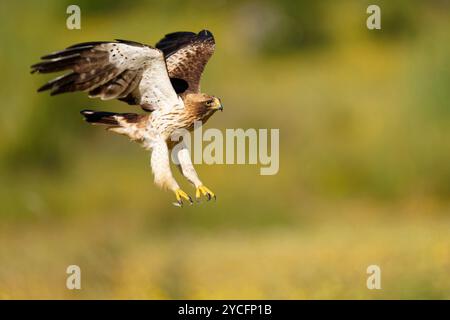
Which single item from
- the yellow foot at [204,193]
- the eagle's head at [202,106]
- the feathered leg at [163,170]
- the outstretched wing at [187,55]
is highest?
the outstretched wing at [187,55]

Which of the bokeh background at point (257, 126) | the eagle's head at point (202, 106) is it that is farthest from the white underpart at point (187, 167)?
the bokeh background at point (257, 126)

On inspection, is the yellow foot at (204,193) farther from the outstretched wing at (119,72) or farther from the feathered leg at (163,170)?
the outstretched wing at (119,72)

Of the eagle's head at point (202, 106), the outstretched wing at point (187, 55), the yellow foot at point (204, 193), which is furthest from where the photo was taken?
the outstretched wing at point (187, 55)

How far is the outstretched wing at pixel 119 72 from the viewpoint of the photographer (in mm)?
6262

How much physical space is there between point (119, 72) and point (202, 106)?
16.7 inches

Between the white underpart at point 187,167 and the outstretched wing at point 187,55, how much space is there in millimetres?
561

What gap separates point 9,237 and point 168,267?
258 inches

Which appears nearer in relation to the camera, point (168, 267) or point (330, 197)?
point (168, 267)

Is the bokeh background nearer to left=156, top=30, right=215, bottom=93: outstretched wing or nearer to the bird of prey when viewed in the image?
left=156, top=30, right=215, bottom=93: outstretched wing

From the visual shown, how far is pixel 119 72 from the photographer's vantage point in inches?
251

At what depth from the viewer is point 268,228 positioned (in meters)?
17.7
